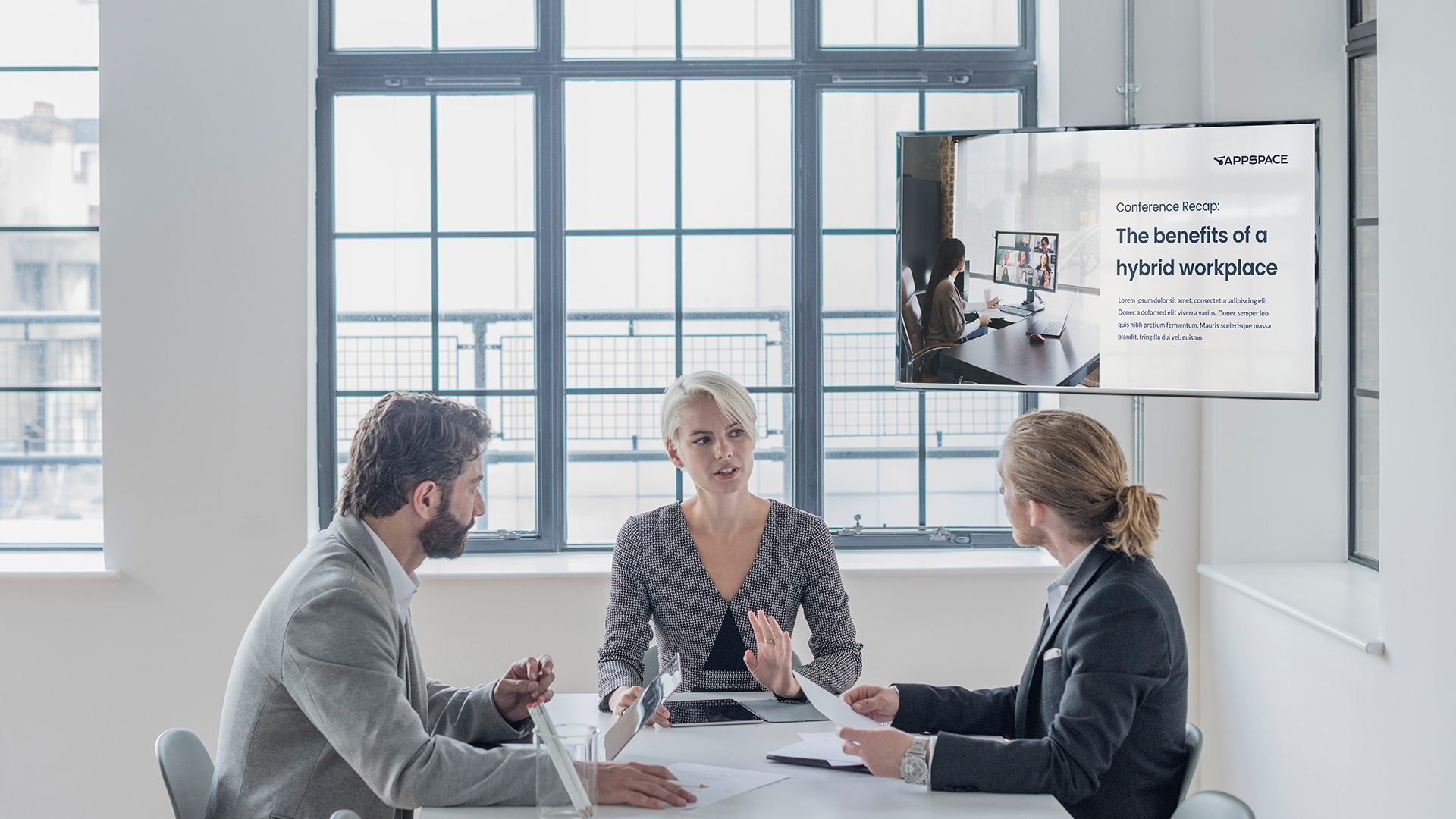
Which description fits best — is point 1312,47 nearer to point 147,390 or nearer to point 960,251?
point 960,251

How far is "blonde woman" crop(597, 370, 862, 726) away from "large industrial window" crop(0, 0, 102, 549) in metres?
2.26

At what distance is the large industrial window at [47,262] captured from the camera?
141 inches

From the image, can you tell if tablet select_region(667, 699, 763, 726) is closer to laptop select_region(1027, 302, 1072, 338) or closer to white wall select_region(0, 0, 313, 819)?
laptop select_region(1027, 302, 1072, 338)

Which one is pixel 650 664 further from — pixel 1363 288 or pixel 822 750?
pixel 1363 288

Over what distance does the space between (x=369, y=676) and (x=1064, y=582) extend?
1294 millimetres

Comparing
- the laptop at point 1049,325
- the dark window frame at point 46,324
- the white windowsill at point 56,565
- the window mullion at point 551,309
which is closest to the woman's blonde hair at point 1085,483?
the laptop at point 1049,325

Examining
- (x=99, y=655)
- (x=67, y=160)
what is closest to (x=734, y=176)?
(x=67, y=160)

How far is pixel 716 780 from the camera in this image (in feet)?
5.76

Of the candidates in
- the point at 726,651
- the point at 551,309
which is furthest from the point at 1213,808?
the point at 551,309

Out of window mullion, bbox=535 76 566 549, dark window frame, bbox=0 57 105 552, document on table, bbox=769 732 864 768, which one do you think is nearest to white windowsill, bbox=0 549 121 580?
dark window frame, bbox=0 57 105 552

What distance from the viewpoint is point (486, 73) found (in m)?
3.67

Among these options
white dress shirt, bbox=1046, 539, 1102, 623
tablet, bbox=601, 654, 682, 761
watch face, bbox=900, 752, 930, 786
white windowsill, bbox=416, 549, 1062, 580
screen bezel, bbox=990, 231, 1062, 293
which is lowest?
watch face, bbox=900, 752, 930, 786

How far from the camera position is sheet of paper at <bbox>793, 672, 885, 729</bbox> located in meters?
1.77

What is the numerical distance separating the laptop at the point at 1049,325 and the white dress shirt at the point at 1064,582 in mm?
1228
